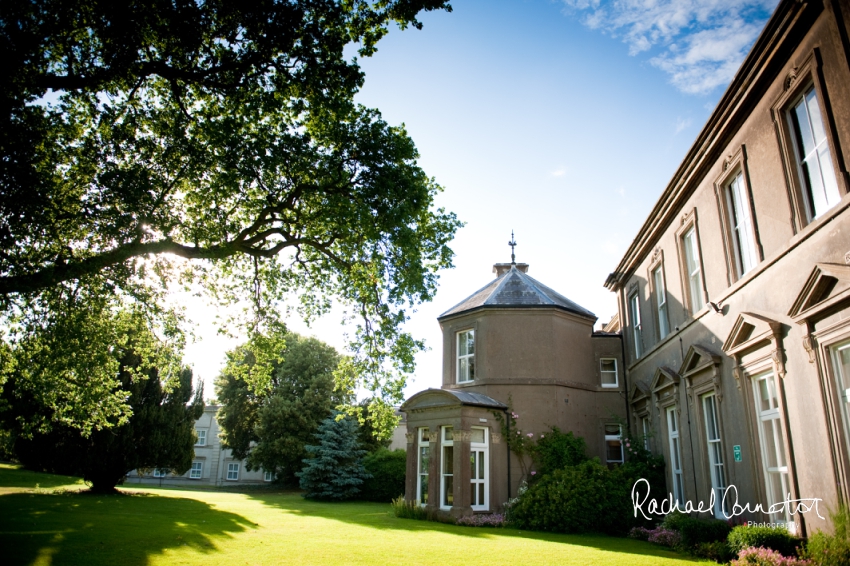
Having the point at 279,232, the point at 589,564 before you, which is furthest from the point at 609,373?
the point at 279,232

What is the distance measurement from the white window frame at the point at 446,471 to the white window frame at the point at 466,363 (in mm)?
2911

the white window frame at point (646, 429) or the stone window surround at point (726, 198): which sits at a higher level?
the stone window surround at point (726, 198)

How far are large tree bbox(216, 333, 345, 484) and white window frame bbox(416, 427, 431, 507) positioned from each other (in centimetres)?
1504

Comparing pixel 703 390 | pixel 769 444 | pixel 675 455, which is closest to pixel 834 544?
pixel 769 444

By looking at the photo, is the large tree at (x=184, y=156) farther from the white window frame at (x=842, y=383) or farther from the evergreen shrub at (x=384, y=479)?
the evergreen shrub at (x=384, y=479)

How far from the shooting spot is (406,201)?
11508 mm

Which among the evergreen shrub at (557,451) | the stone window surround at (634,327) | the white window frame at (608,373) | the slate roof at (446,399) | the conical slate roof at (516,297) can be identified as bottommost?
the evergreen shrub at (557,451)

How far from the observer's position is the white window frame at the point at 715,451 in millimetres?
11945

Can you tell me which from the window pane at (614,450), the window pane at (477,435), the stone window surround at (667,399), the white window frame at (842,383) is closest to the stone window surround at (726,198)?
the white window frame at (842,383)

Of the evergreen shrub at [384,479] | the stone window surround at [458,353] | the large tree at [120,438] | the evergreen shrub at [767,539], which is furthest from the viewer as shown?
the evergreen shrub at [384,479]

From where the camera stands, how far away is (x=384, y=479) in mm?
29234

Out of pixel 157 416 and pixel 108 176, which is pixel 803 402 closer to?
pixel 108 176

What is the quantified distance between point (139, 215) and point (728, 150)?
39.4ft

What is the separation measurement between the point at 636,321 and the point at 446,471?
8.45m
